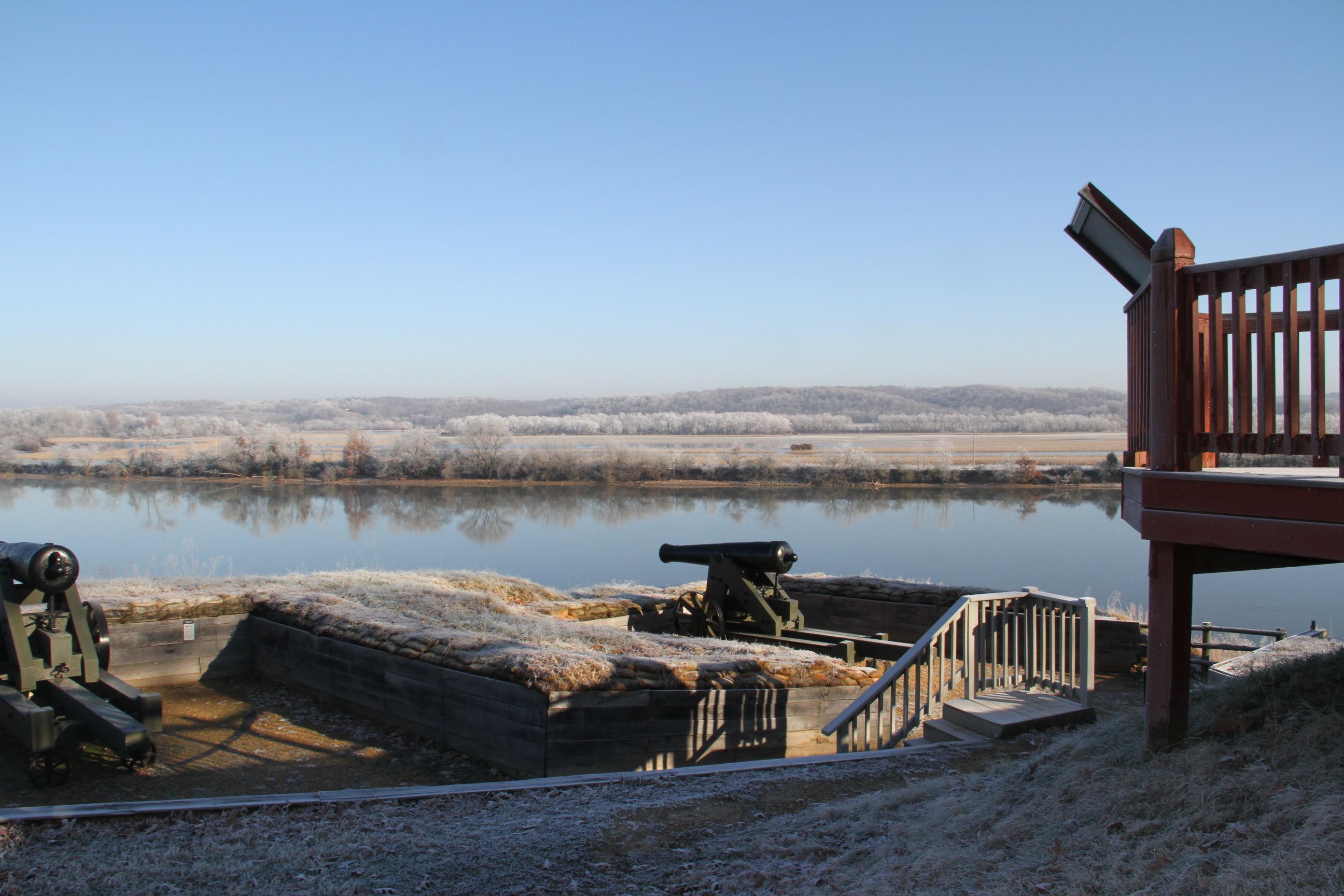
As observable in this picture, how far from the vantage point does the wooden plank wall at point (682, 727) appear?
258 inches

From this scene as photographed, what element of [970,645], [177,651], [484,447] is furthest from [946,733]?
[484,447]

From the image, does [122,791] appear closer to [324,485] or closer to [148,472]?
[324,485]

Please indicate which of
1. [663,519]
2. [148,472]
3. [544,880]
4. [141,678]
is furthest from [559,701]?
[148,472]

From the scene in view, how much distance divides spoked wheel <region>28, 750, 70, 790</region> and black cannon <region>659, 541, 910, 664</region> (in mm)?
6369

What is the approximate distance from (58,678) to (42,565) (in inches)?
35.4

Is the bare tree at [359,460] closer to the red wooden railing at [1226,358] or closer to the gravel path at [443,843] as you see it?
the gravel path at [443,843]

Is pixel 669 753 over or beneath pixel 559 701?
beneath

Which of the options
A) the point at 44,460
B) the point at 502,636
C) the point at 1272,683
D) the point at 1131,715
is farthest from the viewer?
the point at 44,460

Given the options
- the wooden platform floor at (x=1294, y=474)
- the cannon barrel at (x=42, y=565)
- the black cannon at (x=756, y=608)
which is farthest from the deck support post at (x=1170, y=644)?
the cannon barrel at (x=42, y=565)

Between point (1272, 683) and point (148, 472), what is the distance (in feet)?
202

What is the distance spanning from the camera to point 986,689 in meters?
6.84

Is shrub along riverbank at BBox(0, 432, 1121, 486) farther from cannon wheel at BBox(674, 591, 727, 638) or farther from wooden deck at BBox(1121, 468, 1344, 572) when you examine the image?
wooden deck at BBox(1121, 468, 1344, 572)

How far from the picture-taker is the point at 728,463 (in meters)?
53.7

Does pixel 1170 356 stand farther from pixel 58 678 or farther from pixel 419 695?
pixel 58 678
